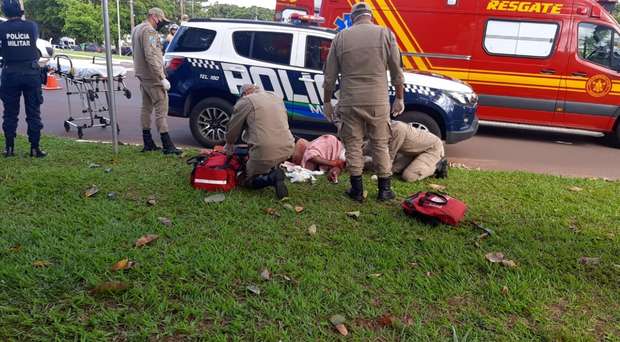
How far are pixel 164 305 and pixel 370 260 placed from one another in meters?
1.41

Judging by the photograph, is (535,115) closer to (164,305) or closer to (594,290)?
(594,290)

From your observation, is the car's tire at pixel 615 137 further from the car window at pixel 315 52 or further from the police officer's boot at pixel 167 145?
the police officer's boot at pixel 167 145

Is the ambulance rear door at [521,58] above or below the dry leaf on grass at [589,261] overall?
above

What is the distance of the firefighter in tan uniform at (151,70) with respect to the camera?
6.07 meters

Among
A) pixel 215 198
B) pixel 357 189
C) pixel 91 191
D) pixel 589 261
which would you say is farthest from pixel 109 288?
pixel 589 261

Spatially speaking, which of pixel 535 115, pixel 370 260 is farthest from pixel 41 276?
pixel 535 115

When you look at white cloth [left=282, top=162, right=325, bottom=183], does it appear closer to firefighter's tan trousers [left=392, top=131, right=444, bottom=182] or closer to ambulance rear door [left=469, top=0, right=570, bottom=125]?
firefighter's tan trousers [left=392, top=131, right=444, bottom=182]

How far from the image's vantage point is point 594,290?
316 centimetres

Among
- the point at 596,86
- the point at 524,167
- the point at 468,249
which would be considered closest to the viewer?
the point at 468,249

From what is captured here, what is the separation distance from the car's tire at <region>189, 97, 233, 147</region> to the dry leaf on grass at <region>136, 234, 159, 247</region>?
362 cm

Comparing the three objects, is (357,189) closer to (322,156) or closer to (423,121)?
(322,156)

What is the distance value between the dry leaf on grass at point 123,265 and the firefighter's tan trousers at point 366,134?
225cm

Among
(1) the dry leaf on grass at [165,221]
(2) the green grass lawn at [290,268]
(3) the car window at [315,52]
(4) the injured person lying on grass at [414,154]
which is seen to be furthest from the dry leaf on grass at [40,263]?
(3) the car window at [315,52]

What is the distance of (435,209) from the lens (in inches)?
160
